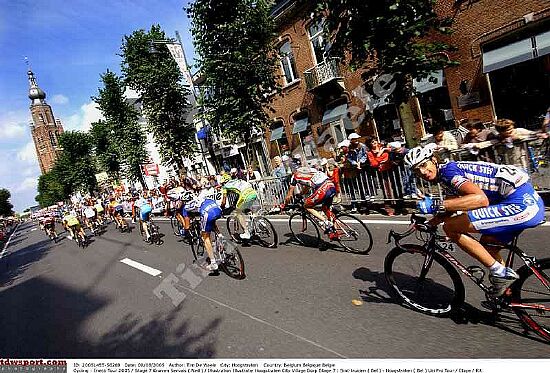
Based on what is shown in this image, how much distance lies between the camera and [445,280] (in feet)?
12.3

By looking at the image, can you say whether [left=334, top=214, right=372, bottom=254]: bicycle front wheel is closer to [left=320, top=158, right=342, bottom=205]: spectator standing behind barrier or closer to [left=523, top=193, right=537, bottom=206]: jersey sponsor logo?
[left=320, top=158, right=342, bottom=205]: spectator standing behind barrier

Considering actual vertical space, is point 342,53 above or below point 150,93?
below

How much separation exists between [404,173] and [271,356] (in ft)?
18.4

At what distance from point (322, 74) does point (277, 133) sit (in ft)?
19.6

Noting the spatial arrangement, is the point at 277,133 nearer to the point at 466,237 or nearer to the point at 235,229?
the point at 235,229

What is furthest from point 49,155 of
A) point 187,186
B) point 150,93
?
point 187,186

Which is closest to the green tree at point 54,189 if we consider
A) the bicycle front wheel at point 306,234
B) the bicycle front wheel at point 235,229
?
the bicycle front wheel at point 235,229

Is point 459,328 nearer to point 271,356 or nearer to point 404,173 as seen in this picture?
Result: point 271,356

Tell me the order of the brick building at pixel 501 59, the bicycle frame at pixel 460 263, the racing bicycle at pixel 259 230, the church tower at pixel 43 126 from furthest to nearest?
the church tower at pixel 43 126 → the brick building at pixel 501 59 → the racing bicycle at pixel 259 230 → the bicycle frame at pixel 460 263

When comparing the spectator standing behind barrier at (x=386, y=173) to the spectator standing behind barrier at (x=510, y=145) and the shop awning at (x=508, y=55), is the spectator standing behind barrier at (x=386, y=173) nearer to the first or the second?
the spectator standing behind barrier at (x=510, y=145)

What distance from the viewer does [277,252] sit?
699 centimetres

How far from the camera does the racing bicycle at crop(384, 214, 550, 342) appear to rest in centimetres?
283

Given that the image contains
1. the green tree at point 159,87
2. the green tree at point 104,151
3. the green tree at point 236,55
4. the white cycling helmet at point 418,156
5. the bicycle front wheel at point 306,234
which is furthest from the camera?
the green tree at point 104,151

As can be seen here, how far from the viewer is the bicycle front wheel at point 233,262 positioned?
19.2ft
